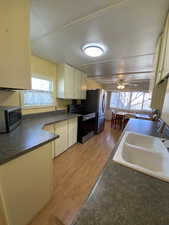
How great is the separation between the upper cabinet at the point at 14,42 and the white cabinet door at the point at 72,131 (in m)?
1.59

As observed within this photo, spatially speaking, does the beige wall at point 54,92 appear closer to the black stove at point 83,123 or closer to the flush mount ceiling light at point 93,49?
the black stove at point 83,123

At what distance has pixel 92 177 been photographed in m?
1.75

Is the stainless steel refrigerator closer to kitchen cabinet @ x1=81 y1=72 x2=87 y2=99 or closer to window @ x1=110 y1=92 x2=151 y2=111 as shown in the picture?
kitchen cabinet @ x1=81 y1=72 x2=87 y2=99

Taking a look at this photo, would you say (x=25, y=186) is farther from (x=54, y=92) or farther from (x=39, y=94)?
(x=54, y=92)

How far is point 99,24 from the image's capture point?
1218 mm

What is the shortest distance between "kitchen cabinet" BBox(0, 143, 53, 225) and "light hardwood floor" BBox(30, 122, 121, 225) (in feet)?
0.53

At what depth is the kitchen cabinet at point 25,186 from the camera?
2.74 feet

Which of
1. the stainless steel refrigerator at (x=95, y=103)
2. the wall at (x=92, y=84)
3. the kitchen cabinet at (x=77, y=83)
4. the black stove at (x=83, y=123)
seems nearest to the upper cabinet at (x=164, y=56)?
the black stove at (x=83, y=123)

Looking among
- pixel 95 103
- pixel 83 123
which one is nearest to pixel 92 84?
pixel 95 103

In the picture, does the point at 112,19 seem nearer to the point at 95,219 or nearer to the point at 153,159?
the point at 153,159

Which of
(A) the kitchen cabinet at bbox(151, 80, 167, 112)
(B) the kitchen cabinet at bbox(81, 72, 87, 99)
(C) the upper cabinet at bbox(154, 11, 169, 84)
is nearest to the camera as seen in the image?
(C) the upper cabinet at bbox(154, 11, 169, 84)

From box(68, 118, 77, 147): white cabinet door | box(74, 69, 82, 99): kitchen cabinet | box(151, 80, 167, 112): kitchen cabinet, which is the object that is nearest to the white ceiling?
box(151, 80, 167, 112): kitchen cabinet

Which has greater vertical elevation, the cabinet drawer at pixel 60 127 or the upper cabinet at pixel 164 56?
the upper cabinet at pixel 164 56

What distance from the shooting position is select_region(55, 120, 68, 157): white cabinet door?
2194 mm
